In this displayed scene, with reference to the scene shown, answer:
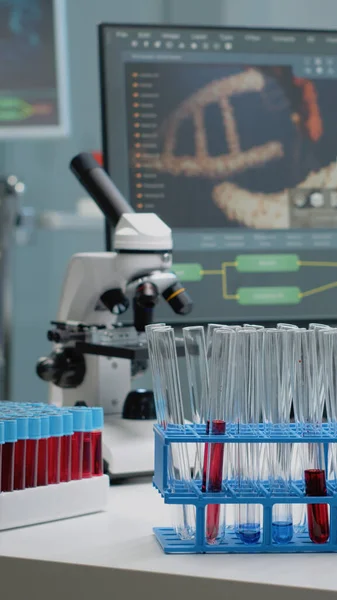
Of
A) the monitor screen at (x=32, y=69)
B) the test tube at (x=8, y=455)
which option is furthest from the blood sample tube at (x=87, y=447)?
the monitor screen at (x=32, y=69)

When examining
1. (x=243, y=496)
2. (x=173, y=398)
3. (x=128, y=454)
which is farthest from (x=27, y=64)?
(x=243, y=496)

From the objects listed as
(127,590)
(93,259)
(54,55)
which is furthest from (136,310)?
(54,55)

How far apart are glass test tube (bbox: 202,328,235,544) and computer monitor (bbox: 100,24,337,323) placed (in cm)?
71

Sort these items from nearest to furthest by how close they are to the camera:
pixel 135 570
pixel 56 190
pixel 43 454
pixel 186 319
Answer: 1. pixel 135 570
2. pixel 43 454
3. pixel 186 319
4. pixel 56 190

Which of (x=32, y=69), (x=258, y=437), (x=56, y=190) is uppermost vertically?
(x=32, y=69)

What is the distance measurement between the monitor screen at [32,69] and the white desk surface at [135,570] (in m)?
2.25

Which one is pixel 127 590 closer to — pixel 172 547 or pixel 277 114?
pixel 172 547

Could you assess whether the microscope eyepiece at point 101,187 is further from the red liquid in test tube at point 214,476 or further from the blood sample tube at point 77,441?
the red liquid in test tube at point 214,476

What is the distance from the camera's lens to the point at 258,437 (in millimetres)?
1019

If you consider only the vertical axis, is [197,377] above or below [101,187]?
below

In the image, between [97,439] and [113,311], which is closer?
[97,439]

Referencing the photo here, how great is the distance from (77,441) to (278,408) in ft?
0.90

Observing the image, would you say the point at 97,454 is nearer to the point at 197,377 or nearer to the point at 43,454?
the point at 43,454

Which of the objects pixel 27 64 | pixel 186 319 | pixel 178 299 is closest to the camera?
pixel 178 299
